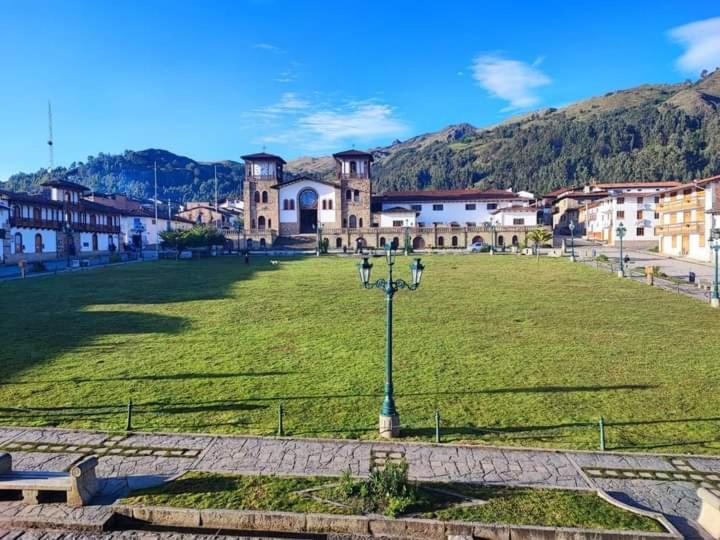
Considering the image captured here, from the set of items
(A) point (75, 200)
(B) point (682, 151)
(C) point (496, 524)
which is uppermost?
(B) point (682, 151)

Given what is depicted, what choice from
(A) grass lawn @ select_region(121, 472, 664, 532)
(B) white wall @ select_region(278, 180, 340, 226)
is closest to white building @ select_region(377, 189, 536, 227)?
(B) white wall @ select_region(278, 180, 340, 226)

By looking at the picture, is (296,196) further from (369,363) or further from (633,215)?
(369,363)

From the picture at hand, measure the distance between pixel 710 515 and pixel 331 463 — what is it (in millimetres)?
5725

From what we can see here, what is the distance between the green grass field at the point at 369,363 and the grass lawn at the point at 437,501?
7.04ft

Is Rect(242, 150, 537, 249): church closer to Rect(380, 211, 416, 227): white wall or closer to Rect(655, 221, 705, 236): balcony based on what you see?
Rect(380, 211, 416, 227): white wall

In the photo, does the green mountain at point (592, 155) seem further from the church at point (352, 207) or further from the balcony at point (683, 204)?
the balcony at point (683, 204)

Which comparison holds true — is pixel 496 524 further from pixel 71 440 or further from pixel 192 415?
pixel 71 440

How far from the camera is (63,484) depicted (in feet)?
25.1

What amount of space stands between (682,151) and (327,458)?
140516 millimetres

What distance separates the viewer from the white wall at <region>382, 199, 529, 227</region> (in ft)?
269

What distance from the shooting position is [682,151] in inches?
4776

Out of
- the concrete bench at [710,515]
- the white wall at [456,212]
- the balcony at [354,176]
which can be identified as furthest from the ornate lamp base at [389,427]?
the white wall at [456,212]

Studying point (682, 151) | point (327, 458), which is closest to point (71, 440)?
point (327, 458)

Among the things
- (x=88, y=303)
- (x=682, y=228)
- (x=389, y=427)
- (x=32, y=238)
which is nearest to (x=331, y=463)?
(x=389, y=427)
